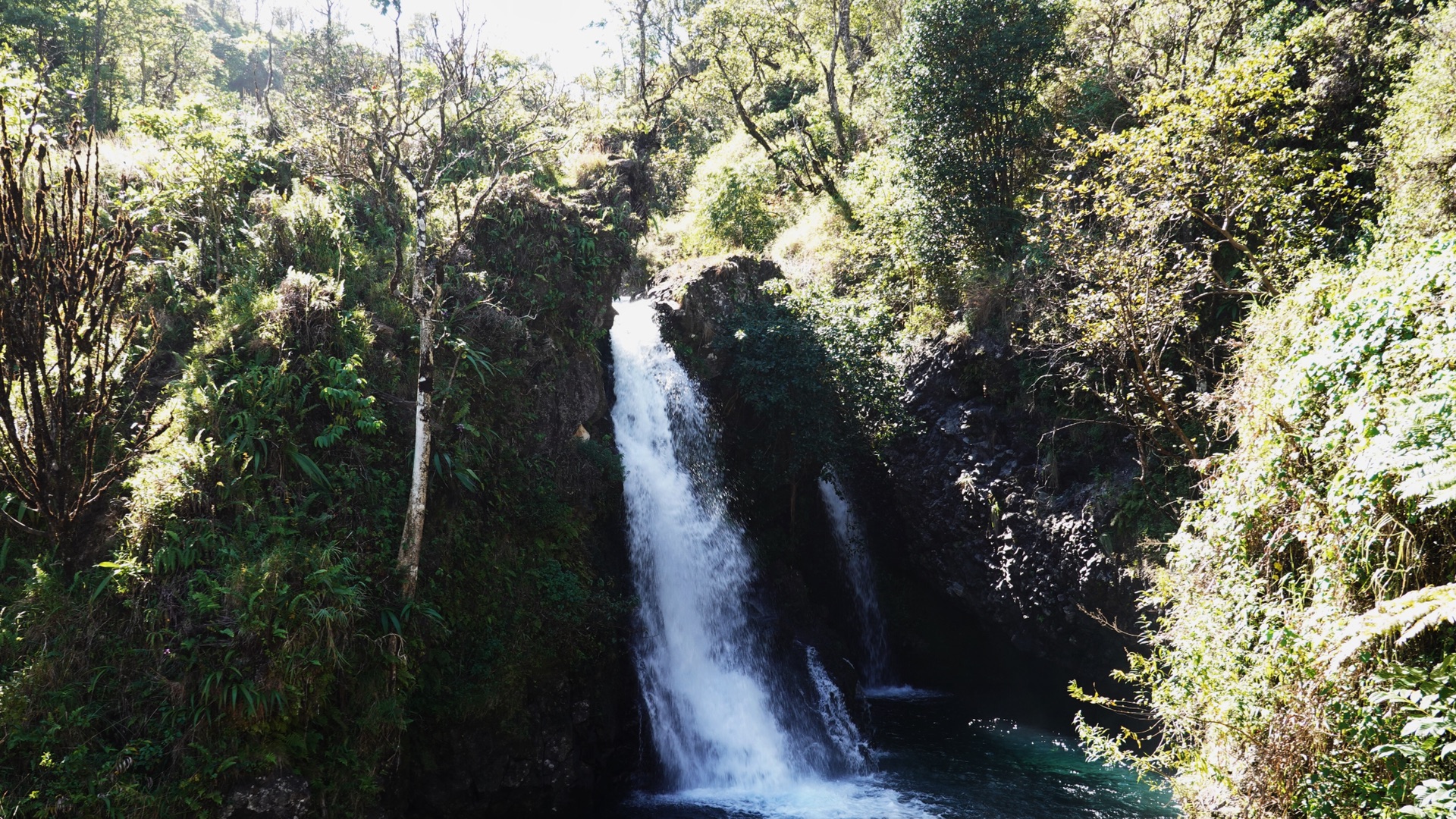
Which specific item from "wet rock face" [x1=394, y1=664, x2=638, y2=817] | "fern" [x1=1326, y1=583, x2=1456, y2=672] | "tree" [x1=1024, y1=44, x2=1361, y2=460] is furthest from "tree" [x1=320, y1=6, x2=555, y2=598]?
"fern" [x1=1326, y1=583, x2=1456, y2=672]

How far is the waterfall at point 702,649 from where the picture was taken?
11578 mm

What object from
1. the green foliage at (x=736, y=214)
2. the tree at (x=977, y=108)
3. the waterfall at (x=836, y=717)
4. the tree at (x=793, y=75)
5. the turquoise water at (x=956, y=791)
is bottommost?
the turquoise water at (x=956, y=791)

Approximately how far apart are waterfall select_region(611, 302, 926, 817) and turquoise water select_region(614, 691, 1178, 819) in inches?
2.5

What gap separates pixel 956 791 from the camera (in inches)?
452

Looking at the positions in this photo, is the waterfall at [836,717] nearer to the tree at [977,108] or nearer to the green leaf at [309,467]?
the green leaf at [309,467]

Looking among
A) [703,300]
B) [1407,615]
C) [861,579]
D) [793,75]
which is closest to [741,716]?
[861,579]

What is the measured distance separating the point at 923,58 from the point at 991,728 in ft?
46.9

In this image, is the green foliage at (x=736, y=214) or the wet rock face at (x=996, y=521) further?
the green foliage at (x=736, y=214)

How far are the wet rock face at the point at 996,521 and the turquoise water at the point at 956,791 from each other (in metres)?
2.27

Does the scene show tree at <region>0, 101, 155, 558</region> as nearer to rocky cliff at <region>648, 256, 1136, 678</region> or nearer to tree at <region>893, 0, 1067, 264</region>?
rocky cliff at <region>648, 256, 1136, 678</region>

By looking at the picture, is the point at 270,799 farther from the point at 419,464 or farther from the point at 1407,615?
the point at 1407,615

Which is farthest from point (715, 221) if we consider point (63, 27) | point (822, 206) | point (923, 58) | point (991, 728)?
point (63, 27)

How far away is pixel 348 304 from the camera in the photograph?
1108 centimetres

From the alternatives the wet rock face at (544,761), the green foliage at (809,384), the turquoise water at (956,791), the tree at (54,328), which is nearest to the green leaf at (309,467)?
the tree at (54,328)
